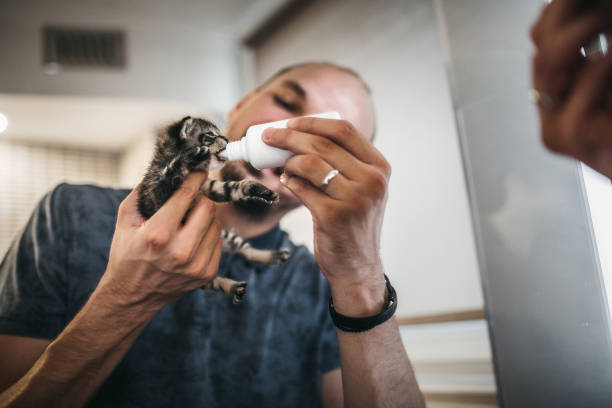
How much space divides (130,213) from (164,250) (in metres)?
0.09

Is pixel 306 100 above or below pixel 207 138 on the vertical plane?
above

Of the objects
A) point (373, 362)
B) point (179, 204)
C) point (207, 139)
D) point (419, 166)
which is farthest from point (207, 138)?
point (419, 166)

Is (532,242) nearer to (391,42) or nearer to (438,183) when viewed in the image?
(438,183)

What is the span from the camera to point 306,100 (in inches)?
34.3

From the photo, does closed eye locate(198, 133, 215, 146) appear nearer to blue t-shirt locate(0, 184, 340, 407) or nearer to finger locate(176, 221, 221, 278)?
finger locate(176, 221, 221, 278)

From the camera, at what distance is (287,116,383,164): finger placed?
→ 52cm

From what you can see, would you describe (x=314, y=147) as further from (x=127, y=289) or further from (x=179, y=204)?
(x=127, y=289)

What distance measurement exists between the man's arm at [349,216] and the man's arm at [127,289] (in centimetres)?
15

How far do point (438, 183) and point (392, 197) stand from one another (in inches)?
5.6

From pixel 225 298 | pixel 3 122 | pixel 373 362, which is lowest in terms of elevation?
pixel 373 362

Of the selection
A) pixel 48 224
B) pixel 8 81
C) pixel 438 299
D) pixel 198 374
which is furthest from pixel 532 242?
pixel 8 81

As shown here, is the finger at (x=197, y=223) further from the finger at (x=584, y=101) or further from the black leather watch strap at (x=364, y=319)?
the finger at (x=584, y=101)

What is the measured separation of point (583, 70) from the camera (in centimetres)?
32

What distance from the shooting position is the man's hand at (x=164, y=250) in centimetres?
52
